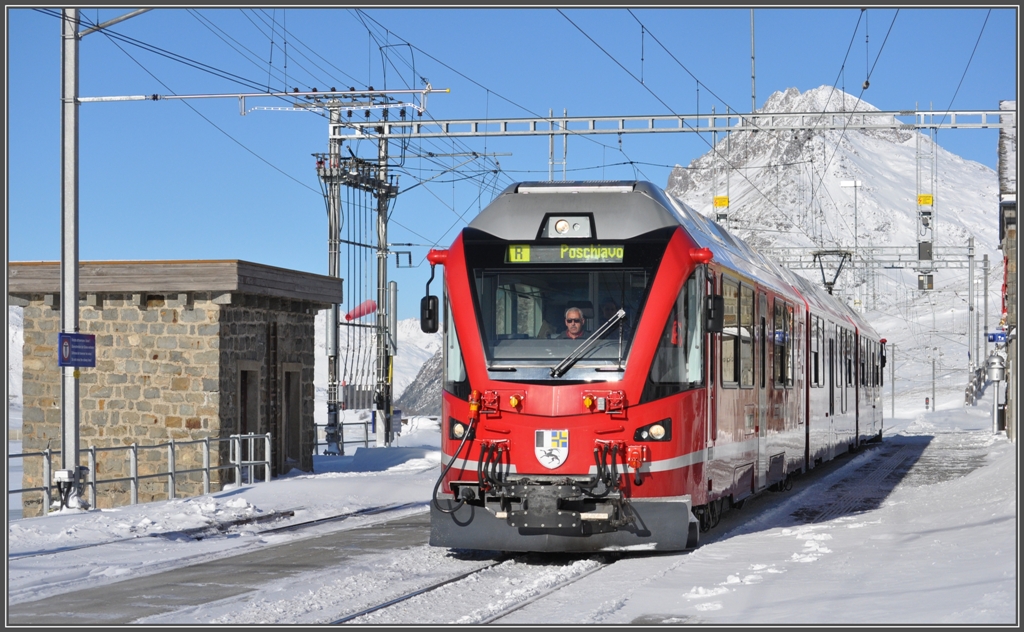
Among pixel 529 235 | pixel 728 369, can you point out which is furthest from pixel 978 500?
pixel 529 235

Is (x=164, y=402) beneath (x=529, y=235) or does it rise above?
beneath

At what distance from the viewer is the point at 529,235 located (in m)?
12.4

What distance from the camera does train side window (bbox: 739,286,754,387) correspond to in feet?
47.6

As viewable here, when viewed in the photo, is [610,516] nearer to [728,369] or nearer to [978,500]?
[728,369]

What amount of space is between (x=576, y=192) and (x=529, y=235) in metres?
0.67

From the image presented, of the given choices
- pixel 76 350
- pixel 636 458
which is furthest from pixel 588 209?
pixel 76 350

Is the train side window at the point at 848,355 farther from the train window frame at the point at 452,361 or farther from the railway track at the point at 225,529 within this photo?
the train window frame at the point at 452,361

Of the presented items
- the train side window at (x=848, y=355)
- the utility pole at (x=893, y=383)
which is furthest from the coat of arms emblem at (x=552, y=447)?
the utility pole at (x=893, y=383)

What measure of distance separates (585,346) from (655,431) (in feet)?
3.16

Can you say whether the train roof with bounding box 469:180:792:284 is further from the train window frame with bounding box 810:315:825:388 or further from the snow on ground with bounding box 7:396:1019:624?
the train window frame with bounding box 810:315:825:388

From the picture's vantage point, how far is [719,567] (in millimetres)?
11383

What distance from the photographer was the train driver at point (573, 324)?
12.0m

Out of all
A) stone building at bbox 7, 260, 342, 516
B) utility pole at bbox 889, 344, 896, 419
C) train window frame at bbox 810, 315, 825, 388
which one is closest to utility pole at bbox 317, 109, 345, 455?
stone building at bbox 7, 260, 342, 516

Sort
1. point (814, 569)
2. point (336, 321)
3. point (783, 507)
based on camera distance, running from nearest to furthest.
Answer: point (814, 569) < point (783, 507) < point (336, 321)
